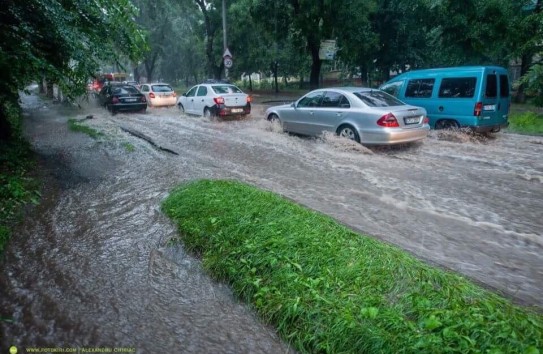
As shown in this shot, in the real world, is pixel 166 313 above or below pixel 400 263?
below

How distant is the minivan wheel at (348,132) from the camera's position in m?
9.18

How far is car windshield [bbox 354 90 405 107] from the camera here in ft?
29.8

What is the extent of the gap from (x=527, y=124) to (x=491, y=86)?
11.5ft

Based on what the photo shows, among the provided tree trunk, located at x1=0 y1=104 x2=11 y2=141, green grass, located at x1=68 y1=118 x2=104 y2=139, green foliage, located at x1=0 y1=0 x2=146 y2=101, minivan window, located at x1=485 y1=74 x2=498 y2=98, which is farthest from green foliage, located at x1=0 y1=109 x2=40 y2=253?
minivan window, located at x1=485 y1=74 x2=498 y2=98

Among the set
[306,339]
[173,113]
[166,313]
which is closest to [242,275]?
[166,313]

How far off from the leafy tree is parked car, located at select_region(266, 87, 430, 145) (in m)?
4.54

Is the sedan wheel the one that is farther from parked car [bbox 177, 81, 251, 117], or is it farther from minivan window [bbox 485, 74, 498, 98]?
minivan window [bbox 485, 74, 498, 98]

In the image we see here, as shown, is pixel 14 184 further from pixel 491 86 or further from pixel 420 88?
pixel 491 86

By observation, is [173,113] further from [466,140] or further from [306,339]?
[306,339]

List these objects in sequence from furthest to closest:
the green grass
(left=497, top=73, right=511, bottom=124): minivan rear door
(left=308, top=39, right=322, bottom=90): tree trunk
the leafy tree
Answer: (left=308, top=39, right=322, bottom=90): tree trunk, the green grass, (left=497, top=73, right=511, bottom=124): minivan rear door, the leafy tree

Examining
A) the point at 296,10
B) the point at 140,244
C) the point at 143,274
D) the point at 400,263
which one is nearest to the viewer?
the point at 400,263

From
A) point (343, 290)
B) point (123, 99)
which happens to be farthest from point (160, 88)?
point (343, 290)

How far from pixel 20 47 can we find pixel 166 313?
5.75 metres

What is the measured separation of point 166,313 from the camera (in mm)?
3418
